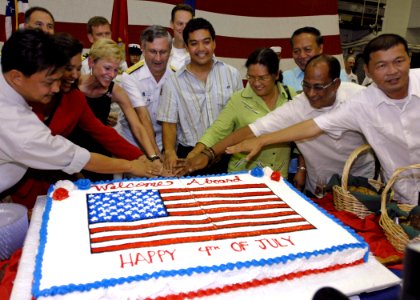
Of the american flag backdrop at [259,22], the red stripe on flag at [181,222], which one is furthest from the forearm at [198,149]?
the american flag backdrop at [259,22]

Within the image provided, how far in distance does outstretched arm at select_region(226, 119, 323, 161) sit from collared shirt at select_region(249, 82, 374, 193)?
137 mm

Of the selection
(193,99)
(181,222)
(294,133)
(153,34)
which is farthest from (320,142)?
(153,34)

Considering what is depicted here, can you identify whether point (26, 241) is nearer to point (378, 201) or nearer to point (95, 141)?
point (95, 141)

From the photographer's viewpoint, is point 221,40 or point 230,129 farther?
point 221,40

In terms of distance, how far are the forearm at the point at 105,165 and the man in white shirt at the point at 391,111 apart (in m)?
1.21

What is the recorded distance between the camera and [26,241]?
5.00ft

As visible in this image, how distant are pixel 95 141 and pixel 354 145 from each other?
1697mm

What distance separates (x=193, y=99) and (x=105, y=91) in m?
0.62

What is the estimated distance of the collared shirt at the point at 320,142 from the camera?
252 centimetres

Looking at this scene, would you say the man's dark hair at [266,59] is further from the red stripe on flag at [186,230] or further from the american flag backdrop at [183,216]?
the red stripe on flag at [186,230]

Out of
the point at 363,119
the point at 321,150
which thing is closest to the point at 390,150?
the point at 363,119

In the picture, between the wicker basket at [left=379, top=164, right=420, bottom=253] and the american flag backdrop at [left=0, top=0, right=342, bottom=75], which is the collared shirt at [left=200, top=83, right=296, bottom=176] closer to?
the wicker basket at [left=379, top=164, right=420, bottom=253]

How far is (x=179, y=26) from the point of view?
11.5ft

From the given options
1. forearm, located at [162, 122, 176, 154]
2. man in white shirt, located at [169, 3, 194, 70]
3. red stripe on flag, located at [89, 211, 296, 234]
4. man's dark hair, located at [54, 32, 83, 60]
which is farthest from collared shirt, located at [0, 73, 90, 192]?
man in white shirt, located at [169, 3, 194, 70]
